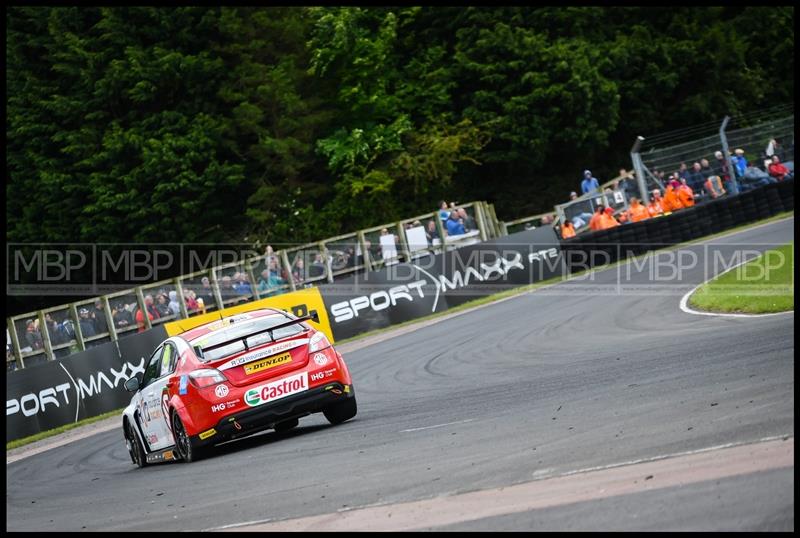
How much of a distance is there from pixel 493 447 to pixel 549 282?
68.6 ft

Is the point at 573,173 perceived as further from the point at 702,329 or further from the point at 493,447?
the point at 493,447

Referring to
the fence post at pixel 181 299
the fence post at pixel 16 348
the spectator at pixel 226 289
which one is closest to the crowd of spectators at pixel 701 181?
the spectator at pixel 226 289

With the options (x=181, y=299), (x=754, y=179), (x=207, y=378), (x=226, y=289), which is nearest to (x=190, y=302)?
(x=181, y=299)

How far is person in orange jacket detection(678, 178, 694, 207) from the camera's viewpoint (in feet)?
105

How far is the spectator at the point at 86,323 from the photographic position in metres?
24.3

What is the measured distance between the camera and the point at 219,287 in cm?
2627

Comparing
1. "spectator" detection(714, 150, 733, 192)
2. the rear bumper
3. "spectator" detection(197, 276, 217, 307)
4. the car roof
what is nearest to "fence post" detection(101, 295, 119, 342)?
"spectator" detection(197, 276, 217, 307)

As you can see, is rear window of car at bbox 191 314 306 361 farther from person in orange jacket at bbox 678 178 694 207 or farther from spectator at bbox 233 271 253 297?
person in orange jacket at bbox 678 178 694 207

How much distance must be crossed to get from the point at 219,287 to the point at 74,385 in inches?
198

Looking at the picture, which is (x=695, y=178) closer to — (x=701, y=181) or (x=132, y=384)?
(x=701, y=181)

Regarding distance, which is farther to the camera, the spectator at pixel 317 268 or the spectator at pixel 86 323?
the spectator at pixel 317 268

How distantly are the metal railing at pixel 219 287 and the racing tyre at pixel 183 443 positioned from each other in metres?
12.2

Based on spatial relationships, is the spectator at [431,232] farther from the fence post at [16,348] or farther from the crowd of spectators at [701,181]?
the fence post at [16,348]

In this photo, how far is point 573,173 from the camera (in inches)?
1833
